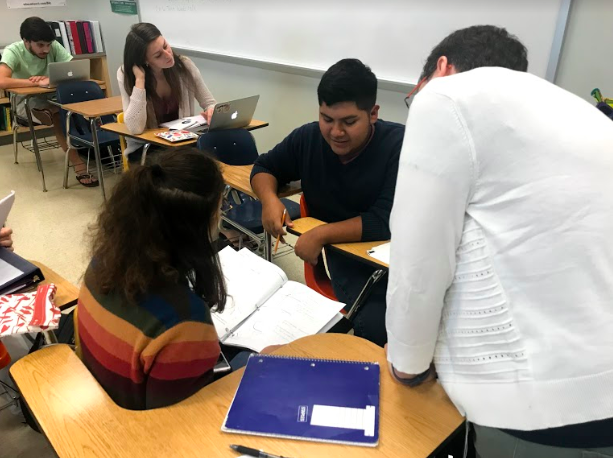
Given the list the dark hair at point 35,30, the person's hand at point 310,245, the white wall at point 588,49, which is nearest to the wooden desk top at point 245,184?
the person's hand at point 310,245

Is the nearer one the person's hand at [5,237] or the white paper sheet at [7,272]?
the white paper sheet at [7,272]

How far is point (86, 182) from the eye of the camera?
4.16 m

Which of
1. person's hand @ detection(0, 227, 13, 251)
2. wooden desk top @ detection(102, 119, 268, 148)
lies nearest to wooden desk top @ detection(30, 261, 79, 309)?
person's hand @ detection(0, 227, 13, 251)

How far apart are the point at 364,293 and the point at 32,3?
558cm

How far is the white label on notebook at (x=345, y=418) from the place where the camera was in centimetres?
85

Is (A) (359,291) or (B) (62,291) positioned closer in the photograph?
(B) (62,291)

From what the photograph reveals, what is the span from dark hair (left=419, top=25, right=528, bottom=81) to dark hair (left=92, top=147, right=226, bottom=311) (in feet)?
1.83

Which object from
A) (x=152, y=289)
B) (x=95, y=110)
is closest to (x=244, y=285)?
(x=152, y=289)

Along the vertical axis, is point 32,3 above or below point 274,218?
above

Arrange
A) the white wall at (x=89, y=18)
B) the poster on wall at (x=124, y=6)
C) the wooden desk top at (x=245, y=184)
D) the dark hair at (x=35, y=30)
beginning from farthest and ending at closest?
the white wall at (x=89, y=18) → the poster on wall at (x=124, y=6) → the dark hair at (x=35, y=30) → the wooden desk top at (x=245, y=184)

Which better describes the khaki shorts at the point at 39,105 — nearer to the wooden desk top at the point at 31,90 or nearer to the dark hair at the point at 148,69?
the wooden desk top at the point at 31,90

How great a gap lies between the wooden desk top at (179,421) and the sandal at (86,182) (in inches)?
136

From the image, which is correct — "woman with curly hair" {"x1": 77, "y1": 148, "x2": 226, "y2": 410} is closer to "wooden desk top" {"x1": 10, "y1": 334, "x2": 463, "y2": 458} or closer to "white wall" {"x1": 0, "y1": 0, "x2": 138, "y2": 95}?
"wooden desk top" {"x1": 10, "y1": 334, "x2": 463, "y2": 458}

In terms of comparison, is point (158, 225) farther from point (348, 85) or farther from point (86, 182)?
point (86, 182)
